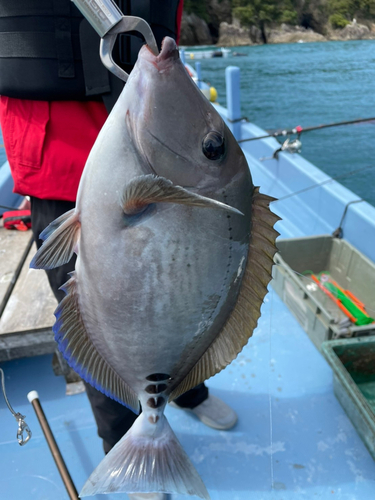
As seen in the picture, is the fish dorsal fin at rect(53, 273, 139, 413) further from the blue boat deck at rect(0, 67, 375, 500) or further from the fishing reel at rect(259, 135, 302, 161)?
the fishing reel at rect(259, 135, 302, 161)

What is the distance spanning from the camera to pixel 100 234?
95cm

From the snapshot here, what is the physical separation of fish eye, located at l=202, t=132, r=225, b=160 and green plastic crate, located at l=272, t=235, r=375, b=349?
1.89 m

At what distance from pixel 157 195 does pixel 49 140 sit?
0.66 metres

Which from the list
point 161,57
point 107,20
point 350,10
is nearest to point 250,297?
point 161,57

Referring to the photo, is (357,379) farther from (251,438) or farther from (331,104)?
(331,104)

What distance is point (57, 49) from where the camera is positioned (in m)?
1.16

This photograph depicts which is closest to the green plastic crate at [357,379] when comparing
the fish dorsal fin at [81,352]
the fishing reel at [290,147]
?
the fish dorsal fin at [81,352]

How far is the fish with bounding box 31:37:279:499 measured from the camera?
2.95ft

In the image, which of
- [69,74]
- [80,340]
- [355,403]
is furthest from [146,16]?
[355,403]

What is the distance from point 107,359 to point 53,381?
1567 millimetres

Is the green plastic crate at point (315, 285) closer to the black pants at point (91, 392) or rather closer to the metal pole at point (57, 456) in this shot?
the black pants at point (91, 392)

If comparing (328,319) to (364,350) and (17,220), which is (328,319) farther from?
(17,220)

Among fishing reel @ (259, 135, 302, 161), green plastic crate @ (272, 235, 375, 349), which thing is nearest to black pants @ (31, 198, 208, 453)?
green plastic crate @ (272, 235, 375, 349)

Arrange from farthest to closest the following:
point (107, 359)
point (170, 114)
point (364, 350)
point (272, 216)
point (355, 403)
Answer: point (364, 350) < point (355, 403) < point (107, 359) < point (272, 216) < point (170, 114)
